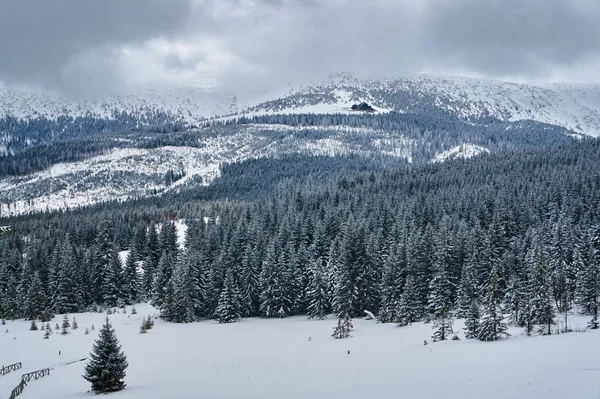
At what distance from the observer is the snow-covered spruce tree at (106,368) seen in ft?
117

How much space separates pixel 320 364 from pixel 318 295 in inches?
1451

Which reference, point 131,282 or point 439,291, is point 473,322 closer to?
point 439,291

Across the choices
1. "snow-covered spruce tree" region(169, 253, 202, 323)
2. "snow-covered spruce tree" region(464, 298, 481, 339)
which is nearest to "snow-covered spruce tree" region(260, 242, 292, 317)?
"snow-covered spruce tree" region(169, 253, 202, 323)

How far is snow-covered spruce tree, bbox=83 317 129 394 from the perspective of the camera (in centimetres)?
3562

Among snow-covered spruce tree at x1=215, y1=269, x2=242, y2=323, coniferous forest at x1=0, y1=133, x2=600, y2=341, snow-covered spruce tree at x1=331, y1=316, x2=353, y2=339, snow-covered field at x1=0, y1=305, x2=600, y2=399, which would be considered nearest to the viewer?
snow-covered field at x1=0, y1=305, x2=600, y2=399

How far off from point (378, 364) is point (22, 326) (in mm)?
59698

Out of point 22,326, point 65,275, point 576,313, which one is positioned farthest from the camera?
point 65,275

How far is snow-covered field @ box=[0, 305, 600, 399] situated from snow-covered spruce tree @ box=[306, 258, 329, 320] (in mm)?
9549

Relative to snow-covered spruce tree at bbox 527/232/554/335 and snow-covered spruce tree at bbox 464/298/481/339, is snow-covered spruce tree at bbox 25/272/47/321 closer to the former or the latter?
snow-covered spruce tree at bbox 464/298/481/339

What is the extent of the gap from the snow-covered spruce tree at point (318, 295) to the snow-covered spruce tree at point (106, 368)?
45186 mm

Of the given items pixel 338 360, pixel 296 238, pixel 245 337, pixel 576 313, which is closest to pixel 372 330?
pixel 245 337

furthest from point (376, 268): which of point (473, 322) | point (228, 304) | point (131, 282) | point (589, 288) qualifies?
point (131, 282)

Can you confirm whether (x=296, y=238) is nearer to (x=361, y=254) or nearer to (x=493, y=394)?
(x=361, y=254)

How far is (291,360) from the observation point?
46.1 meters
